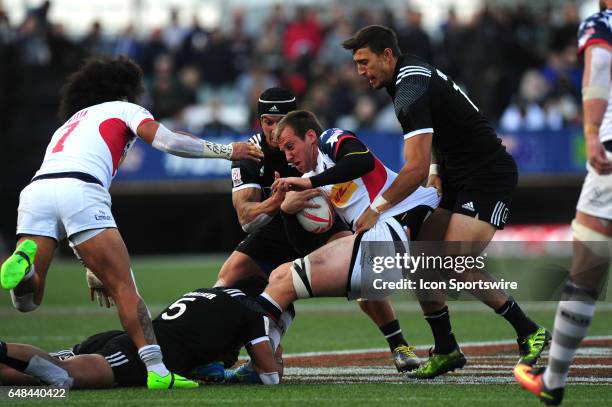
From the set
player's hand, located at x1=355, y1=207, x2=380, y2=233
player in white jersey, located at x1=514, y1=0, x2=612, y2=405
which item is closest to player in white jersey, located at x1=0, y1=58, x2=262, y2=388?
player's hand, located at x1=355, y1=207, x2=380, y2=233

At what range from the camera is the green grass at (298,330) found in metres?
6.40

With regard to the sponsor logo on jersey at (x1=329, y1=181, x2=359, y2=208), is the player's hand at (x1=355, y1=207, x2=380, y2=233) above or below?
below

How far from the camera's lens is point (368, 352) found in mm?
9195

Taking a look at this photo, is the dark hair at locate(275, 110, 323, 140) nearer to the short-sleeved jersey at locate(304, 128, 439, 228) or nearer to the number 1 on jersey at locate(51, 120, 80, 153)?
the short-sleeved jersey at locate(304, 128, 439, 228)

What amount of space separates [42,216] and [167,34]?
15.7 metres

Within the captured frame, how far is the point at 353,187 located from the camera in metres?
7.67

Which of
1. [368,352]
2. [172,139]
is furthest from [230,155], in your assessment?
[368,352]

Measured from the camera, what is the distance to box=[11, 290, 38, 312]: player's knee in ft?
22.2

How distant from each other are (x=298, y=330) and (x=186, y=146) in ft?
14.2

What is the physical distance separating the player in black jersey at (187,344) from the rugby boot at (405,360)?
1.04m

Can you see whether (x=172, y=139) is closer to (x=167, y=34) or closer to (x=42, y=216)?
(x=42, y=216)

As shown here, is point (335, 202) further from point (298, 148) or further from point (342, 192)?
point (298, 148)

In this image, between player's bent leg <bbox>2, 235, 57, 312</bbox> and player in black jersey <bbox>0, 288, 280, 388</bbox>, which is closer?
player's bent leg <bbox>2, 235, 57, 312</bbox>

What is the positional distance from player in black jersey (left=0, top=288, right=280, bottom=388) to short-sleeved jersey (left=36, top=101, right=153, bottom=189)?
3.18 feet
